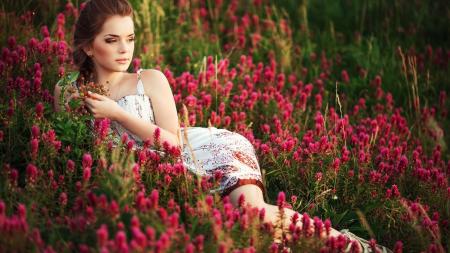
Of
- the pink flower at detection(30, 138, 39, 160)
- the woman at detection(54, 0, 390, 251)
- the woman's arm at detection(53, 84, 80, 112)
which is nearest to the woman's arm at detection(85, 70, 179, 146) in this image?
the woman at detection(54, 0, 390, 251)

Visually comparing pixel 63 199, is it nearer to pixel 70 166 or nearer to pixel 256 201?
pixel 70 166

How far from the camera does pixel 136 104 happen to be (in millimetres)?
4207

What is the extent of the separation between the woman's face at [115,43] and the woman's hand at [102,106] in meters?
0.27

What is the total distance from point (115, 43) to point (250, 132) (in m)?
1.25

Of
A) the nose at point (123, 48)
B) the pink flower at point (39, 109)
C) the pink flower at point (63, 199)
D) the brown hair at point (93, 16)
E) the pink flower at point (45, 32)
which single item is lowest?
the pink flower at point (63, 199)

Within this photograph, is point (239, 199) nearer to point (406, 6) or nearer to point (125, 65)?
point (125, 65)

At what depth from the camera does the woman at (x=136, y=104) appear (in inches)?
155

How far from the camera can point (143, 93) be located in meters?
4.26

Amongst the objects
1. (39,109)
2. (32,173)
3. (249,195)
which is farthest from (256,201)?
(39,109)

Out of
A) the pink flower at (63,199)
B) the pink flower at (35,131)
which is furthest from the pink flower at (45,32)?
the pink flower at (63,199)

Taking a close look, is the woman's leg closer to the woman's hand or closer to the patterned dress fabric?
the patterned dress fabric

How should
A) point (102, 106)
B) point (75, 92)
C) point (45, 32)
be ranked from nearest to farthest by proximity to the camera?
point (102, 106)
point (75, 92)
point (45, 32)

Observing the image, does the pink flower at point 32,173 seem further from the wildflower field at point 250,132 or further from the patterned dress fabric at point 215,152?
the patterned dress fabric at point 215,152

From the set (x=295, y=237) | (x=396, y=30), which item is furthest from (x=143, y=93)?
(x=396, y=30)
